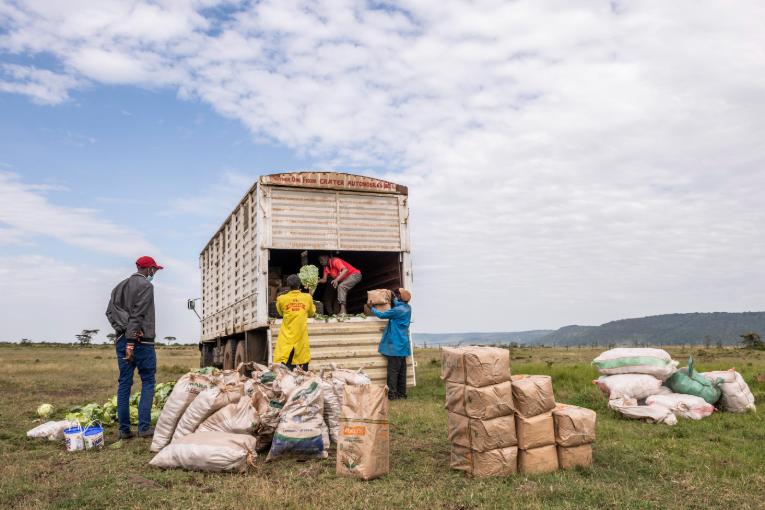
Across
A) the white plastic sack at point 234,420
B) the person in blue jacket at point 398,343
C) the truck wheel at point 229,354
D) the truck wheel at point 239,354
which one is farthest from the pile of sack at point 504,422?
the truck wheel at point 229,354

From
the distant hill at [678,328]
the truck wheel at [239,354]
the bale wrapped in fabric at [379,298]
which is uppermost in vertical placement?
the bale wrapped in fabric at [379,298]

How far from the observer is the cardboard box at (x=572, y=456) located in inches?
200

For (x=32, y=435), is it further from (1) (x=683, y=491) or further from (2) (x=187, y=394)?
(1) (x=683, y=491)

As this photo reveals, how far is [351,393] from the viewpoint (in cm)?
516

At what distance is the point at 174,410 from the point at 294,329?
2760 mm

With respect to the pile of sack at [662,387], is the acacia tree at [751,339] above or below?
below

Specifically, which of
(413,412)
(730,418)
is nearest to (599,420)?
(730,418)

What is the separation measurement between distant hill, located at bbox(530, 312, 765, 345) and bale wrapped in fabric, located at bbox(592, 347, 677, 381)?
353 feet

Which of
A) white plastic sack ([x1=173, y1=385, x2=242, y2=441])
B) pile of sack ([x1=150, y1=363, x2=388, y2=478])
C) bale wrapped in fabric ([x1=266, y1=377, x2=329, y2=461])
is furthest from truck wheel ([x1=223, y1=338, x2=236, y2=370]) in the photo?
bale wrapped in fabric ([x1=266, y1=377, x2=329, y2=461])

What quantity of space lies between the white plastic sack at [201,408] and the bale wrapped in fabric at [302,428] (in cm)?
63

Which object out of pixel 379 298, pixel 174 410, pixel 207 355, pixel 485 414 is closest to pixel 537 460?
pixel 485 414

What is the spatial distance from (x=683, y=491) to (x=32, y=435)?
22.7ft

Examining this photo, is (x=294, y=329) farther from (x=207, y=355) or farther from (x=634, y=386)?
(x=207, y=355)

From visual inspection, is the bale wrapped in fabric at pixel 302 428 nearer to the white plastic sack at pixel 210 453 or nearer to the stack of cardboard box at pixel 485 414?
the white plastic sack at pixel 210 453
